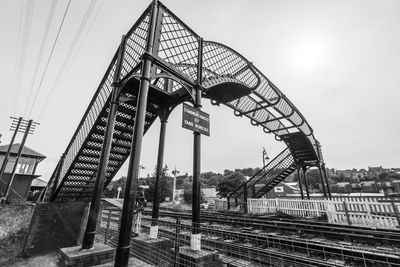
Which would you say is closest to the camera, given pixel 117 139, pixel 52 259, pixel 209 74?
pixel 52 259

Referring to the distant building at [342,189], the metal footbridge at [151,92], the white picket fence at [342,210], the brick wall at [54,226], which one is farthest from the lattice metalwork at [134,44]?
the distant building at [342,189]

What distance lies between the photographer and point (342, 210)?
10.1 m

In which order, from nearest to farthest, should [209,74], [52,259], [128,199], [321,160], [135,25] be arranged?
[128,199]
[52,259]
[135,25]
[209,74]
[321,160]

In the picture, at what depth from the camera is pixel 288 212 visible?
13312mm

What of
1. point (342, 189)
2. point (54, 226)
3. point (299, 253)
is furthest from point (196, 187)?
point (342, 189)

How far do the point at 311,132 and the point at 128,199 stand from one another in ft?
45.1

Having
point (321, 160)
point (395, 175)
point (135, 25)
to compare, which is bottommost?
point (321, 160)

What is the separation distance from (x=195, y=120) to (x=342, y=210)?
10.7 metres

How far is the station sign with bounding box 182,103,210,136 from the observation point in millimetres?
4031

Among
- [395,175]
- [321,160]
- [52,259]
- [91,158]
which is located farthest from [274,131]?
[395,175]

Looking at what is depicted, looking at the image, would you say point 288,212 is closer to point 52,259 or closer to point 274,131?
point 274,131

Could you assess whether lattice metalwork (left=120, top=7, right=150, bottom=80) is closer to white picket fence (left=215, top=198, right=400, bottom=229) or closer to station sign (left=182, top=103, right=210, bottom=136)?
station sign (left=182, top=103, right=210, bottom=136)

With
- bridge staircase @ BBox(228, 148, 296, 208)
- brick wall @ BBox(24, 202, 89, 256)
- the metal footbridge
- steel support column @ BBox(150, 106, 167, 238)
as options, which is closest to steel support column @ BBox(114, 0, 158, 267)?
the metal footbridge

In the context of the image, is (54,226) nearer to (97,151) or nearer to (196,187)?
(97,151)
